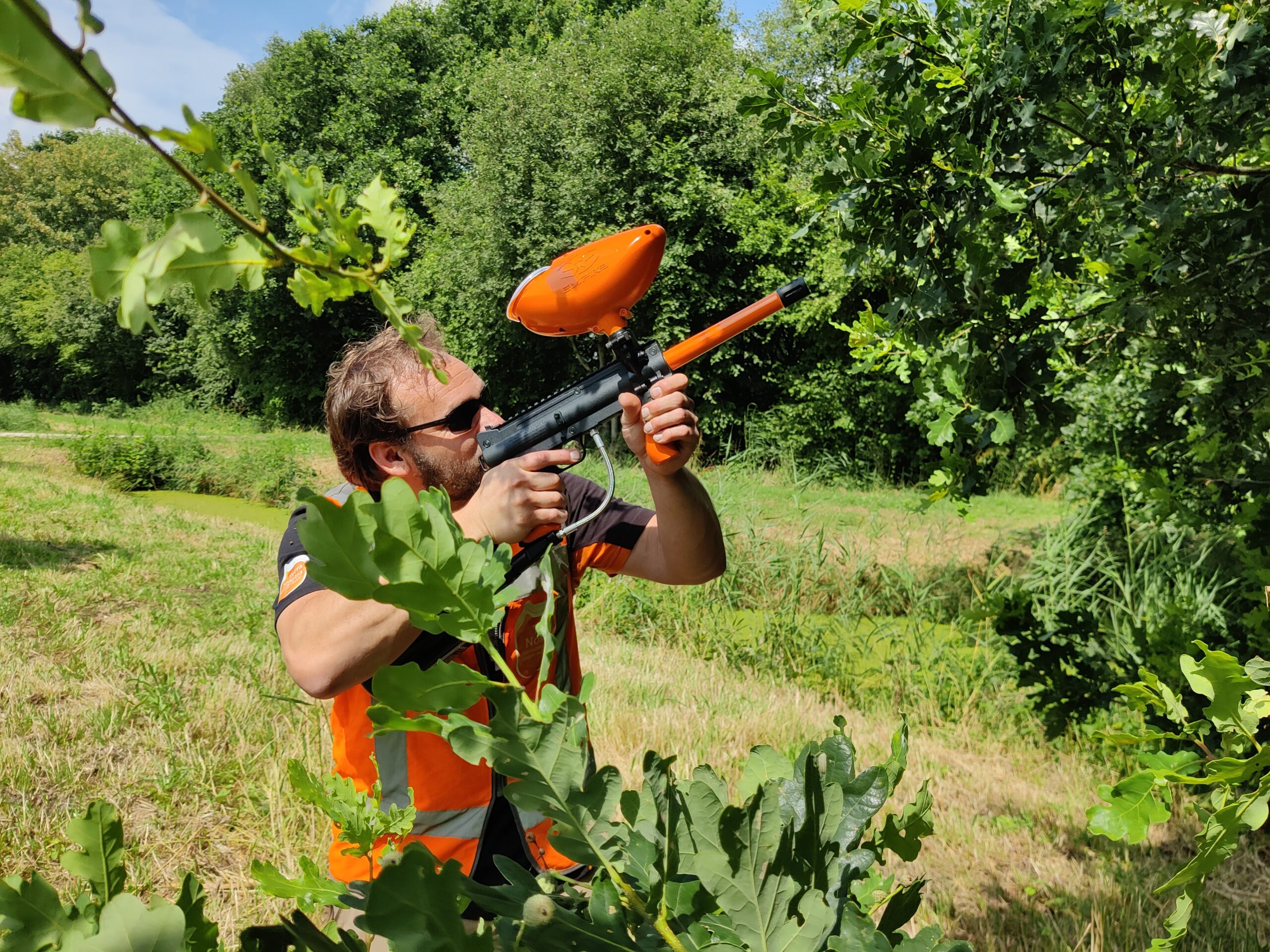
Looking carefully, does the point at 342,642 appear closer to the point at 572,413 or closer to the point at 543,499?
the point at 543,499

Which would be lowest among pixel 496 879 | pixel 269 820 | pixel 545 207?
pixel 269 820

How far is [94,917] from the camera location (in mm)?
Answer: 482

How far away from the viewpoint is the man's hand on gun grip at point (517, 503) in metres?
1.49

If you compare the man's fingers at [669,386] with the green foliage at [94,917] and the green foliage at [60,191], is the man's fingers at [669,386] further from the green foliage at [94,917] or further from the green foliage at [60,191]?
the green foliage at [60,191]

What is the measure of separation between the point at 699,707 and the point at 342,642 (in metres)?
2.79

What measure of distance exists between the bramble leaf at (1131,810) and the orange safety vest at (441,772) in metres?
0.87

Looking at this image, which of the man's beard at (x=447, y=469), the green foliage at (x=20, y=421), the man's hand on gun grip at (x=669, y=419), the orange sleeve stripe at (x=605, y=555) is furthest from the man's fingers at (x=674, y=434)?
the green foliage at (x=20, y=421)

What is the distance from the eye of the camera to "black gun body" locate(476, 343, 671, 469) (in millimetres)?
1815

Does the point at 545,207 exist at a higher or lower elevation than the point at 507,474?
higher

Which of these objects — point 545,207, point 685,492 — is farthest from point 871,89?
point 545,207

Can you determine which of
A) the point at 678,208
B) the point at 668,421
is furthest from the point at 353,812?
the point at 678,208

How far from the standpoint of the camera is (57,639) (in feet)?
14.7

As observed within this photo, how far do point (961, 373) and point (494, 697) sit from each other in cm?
161

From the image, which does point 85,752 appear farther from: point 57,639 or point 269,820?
point 57,639
